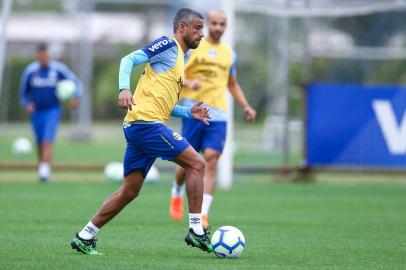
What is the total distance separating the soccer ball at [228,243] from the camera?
9305 mm

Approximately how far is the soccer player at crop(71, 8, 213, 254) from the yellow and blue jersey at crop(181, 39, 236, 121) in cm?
363

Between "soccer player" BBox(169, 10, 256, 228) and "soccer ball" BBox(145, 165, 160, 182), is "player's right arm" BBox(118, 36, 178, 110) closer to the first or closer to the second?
"soccer player" BBox(169, 10, 256, 228)

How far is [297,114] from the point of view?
35.1 meters

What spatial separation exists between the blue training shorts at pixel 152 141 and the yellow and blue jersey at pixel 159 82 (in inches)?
3.1

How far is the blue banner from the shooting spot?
2073 cm

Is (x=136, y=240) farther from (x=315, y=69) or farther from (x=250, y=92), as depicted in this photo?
(x=315, y=69)

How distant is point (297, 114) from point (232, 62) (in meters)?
21.8

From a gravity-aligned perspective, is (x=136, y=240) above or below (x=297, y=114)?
above

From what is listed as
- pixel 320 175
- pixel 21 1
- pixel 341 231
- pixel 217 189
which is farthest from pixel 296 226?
pixel 21 1

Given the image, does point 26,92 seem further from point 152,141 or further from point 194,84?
point 152,141

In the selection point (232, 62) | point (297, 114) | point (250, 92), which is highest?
point (232, 62)

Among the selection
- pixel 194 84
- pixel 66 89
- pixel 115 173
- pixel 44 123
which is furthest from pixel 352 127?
pixel 194 84

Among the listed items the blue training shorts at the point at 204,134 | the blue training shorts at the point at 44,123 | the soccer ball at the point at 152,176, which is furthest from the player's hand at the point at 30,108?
the blue training shorts at the point at 204,134

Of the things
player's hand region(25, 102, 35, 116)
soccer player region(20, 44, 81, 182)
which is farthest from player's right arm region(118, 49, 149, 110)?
soccer player region(20, 44, 81, 182)
